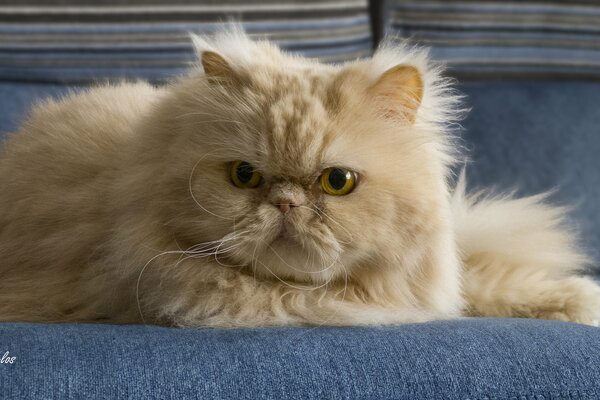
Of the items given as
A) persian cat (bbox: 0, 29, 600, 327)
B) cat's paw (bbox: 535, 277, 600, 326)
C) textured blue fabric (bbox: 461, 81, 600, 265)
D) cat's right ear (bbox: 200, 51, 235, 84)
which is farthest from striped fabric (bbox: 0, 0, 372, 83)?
cat's paw (bbox: 535, 277, 600, 326)

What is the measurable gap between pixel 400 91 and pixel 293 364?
59 cm

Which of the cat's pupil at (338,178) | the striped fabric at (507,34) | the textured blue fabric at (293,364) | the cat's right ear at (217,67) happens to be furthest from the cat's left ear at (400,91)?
the striped fabric at (507,34)

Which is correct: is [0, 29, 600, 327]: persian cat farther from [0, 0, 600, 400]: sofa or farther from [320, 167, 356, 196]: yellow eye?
[0, 0, 600, 400]: sofa

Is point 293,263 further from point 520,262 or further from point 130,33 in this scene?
point 130,33

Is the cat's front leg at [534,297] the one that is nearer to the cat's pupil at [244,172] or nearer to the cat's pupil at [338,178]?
the cat's pupil at [338,178]

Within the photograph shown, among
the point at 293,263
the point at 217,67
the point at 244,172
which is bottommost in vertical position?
the point at 293,263

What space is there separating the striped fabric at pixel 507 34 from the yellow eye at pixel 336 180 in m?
1.54

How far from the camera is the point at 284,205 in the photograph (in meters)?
1.34

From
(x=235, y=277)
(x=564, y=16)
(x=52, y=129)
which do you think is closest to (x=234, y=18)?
(x=52, y=129)

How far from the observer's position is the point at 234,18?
271 cm

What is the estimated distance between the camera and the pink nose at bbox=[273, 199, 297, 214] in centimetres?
134

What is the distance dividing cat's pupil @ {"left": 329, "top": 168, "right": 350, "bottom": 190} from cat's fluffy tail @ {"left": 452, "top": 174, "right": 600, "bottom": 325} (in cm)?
57

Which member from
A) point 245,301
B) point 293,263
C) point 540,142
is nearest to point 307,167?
point 293,263

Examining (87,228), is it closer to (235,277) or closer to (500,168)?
(235,277)
